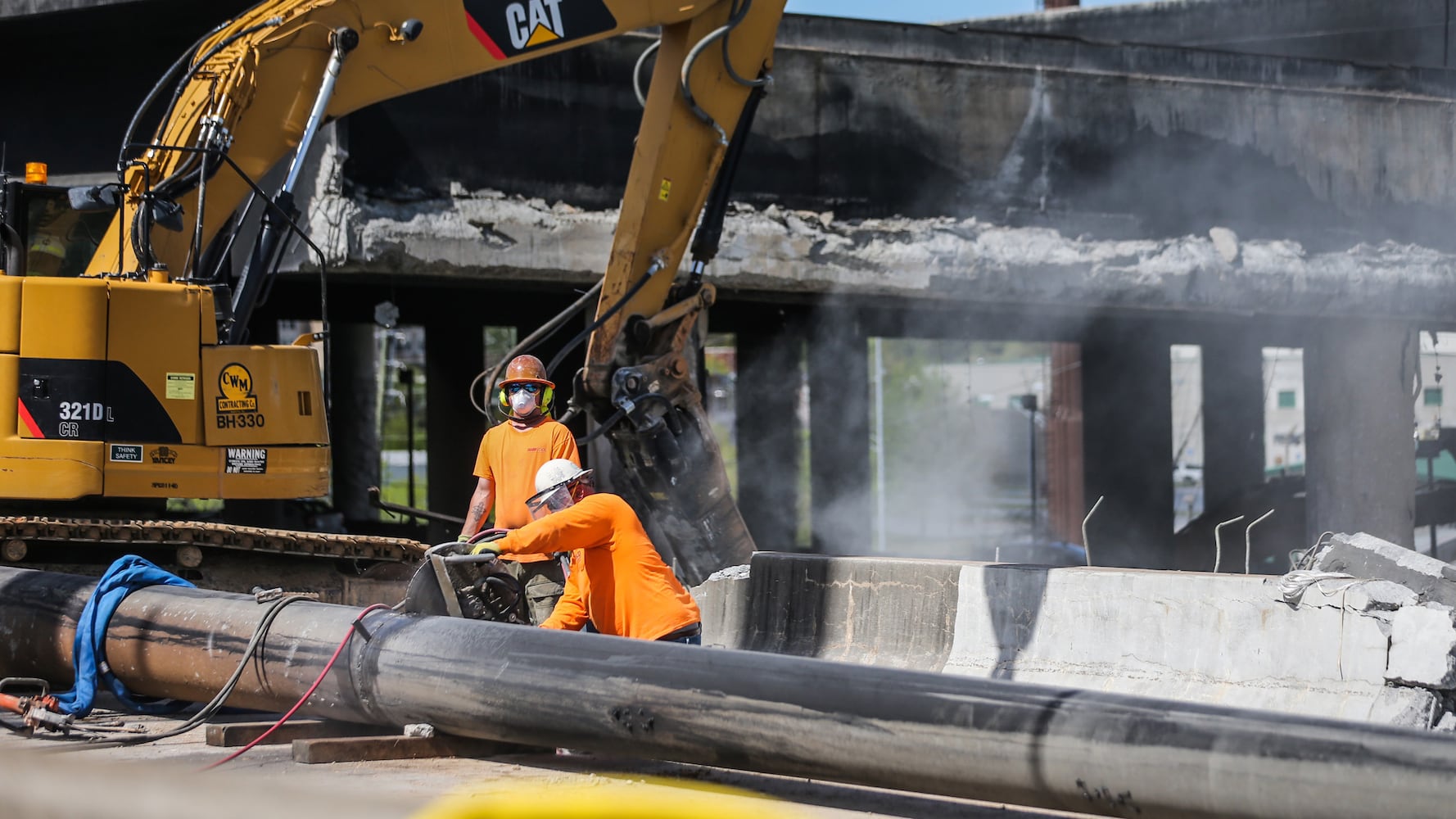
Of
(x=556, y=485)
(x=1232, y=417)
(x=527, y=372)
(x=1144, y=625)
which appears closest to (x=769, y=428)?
(x=1232, y=417)

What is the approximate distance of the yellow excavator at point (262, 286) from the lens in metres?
7.52

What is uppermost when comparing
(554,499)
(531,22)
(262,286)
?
(531,22)

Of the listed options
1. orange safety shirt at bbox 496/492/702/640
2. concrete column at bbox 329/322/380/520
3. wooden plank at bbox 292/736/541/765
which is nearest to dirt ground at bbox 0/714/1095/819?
wooden plank at bbox 292/736/541/765

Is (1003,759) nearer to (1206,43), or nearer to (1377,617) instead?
(1377,617)

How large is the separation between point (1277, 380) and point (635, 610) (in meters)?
51.3

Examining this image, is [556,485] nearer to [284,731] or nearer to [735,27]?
[284,731]

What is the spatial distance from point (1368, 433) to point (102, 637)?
1217 cm

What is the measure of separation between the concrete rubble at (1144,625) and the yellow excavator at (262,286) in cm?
151

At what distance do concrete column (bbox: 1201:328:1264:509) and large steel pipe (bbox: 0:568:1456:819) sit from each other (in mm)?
20051

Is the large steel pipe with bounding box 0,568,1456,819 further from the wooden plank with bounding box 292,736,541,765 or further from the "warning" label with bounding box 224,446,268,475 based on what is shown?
the "warning" label with bounding box 224,446,268,475

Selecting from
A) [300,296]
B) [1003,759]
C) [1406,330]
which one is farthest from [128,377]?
[1406,330]

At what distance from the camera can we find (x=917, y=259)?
41.9ft

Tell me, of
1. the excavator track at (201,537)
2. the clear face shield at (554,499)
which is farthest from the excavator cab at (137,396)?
the clear face shield at (554,499)

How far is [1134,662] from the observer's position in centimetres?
702
